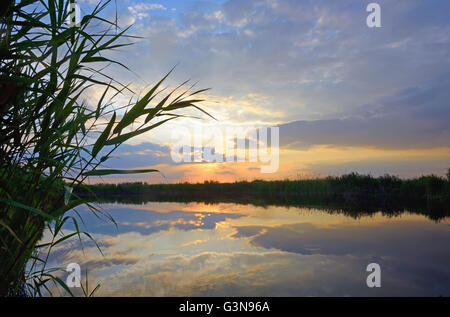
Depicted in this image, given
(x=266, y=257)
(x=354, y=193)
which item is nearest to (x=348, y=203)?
(x=354, y=193)

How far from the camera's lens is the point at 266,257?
3607 mm

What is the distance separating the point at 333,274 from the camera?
3.08 m

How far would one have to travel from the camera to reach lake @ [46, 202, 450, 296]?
107 inches

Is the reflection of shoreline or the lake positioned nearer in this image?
the lake

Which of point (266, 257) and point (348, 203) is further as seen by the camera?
point (348, 203)

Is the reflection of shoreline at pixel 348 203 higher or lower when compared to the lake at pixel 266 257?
higher

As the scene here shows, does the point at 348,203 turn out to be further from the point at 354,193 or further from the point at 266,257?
the point at 266,257

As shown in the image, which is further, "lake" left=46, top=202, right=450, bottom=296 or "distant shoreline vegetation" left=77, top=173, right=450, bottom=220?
"distant shoreline vegetation" left=77, top=173, right=450, bottom=220

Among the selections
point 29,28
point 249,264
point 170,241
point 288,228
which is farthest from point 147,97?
point 288,228

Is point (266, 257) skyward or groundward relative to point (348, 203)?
groundward

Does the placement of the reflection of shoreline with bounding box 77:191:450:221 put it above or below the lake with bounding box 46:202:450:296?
above

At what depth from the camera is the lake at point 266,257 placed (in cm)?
272

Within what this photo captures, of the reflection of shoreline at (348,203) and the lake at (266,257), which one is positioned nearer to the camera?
the lake at (266,257)
